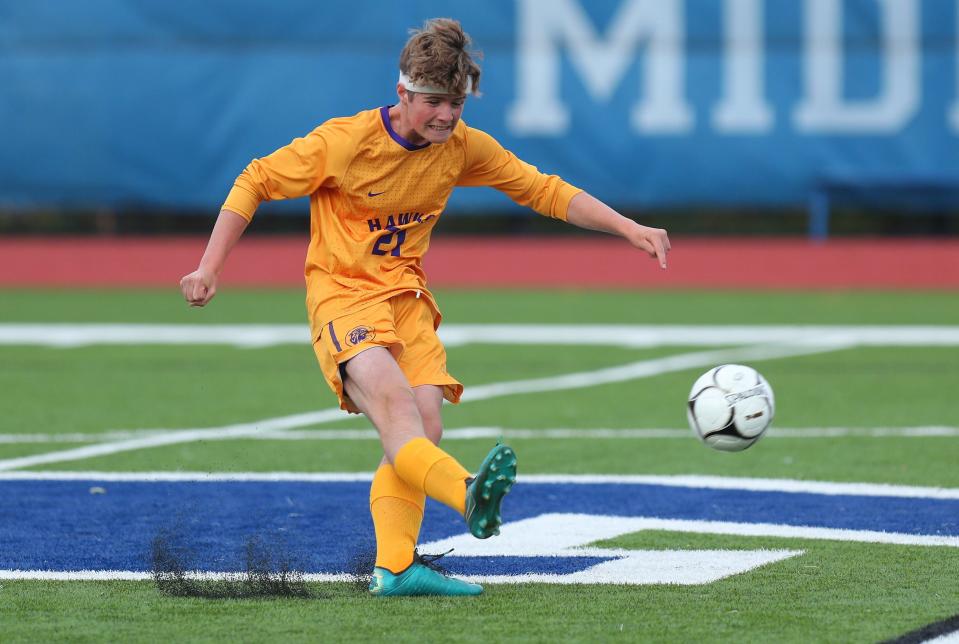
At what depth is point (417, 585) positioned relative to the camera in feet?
15.9

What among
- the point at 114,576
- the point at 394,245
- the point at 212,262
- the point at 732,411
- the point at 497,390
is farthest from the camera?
the point at 497,390

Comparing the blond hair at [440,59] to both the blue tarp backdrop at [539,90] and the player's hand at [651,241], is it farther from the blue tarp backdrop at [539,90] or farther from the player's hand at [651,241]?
the blue tarp backdrop at [539,90]

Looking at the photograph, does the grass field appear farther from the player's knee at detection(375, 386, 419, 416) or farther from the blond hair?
the blond hair

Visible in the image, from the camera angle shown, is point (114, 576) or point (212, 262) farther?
point (114, 576)

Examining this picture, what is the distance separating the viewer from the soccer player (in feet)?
15.9

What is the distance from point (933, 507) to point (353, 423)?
12.4ft

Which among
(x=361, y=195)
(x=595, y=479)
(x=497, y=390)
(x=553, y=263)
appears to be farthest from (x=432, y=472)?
(x=553, y=263)

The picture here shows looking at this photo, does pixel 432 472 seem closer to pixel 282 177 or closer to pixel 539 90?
pixel 282 177

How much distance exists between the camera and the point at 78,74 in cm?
1833

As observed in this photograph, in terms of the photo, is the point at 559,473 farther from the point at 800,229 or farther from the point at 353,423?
the point at 800,229

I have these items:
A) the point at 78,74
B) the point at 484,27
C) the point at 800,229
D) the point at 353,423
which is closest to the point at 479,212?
the point at 484,27

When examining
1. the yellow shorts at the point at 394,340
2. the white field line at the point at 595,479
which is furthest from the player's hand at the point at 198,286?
the white field line at the point at 595,479

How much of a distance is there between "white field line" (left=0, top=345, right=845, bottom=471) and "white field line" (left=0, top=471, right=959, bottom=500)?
20.4 inches

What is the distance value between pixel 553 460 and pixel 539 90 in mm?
10683
